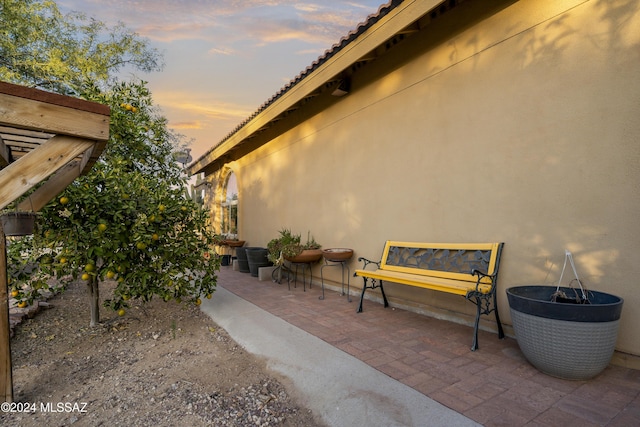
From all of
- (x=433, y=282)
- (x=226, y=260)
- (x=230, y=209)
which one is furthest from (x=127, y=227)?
(x=230, y=209)

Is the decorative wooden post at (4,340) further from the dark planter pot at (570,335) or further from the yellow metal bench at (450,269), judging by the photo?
the dark planter pot at (570,335)

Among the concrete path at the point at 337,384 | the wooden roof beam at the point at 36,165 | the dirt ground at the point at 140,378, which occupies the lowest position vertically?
the dirt ground at the point at 140,378

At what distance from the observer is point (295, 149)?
661 cm

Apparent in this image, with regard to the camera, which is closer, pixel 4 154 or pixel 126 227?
pixel 4 154

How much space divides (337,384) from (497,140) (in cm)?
262

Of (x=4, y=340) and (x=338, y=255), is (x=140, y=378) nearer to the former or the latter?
(x=4, y=340)

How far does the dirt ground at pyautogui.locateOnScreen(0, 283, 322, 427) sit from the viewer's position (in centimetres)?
196

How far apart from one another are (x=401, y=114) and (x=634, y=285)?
9.34 feet

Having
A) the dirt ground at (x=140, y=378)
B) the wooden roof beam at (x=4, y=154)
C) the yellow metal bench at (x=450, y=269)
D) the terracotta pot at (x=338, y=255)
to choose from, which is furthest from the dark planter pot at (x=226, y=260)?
the wooden roof beam at (x=4, y=154)

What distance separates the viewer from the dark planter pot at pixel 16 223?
6.92 feet

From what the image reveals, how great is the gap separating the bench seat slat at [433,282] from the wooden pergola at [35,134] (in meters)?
2.79

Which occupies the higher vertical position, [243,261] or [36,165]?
[36,165]

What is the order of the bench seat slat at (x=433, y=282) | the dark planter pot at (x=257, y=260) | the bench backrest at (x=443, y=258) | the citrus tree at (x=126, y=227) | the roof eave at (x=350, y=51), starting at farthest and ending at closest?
the dark planter pot at (x=257, y=260) → the roof eave at (x=350, y=51) → the bench backrest at (x=443, y=258) → the citrus tree at (x=126, y=227) → the bench seat slat at (x=433, y=282)

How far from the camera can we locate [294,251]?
536cm
